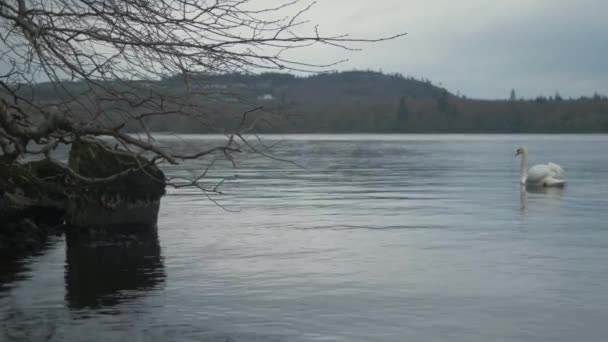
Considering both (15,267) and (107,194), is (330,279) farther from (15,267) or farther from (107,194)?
(107,194)

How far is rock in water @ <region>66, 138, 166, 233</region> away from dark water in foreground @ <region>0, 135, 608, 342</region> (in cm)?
130

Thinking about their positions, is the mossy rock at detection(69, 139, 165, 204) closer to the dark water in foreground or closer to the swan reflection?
the dark water in foreground

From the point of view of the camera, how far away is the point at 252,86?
980 cm

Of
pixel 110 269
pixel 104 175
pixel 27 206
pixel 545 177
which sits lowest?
pixel 110 269

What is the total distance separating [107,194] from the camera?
21.3m

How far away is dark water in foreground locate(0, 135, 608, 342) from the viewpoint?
11.6 meters

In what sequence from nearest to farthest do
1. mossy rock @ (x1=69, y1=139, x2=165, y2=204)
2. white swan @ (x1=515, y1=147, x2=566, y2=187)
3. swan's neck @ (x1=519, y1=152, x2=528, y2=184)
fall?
mossy rock @ (x1=69, y1=139, x2=165, y2=204), white swan @ (x1=515, y1=147, x2=566, y2=187), swan's neck @ (x1=519, y1=152, x2=528, y2=184)

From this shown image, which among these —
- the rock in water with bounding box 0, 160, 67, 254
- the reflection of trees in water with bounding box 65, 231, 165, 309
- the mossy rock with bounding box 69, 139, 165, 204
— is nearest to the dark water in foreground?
the reflection of trees in water with bounding box 65, 231, 165, 309

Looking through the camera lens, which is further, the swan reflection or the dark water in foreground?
the swan reflection

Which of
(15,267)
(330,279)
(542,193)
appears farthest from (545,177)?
(15,267)

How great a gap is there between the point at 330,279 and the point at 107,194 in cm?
820

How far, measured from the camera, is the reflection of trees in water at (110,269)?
45.2 feet

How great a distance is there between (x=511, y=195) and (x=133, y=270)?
61.2 ft

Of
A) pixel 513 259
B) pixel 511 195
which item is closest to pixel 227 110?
pixel 513 259
